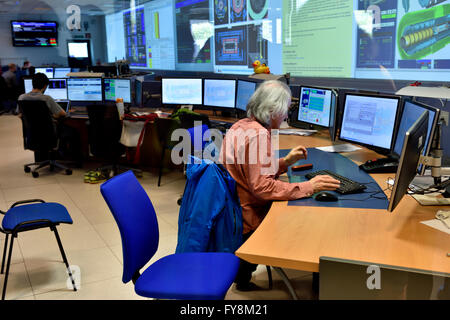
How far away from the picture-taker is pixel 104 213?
418 cm

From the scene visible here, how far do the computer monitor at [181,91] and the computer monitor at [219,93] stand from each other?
12 centimetres

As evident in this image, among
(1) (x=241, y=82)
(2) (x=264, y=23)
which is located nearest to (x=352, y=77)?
(1) (x=241, y=82)

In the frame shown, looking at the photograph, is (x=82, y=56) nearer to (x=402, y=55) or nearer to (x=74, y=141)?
(x=74, y=141)

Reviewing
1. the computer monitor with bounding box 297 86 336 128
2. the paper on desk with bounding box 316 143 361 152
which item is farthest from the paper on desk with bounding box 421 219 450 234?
the computer monitor with bounding box 297 86 336 128

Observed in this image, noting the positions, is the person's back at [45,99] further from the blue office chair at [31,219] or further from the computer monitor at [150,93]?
the blue office chair at [31,219]

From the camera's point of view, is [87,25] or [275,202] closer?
[275,202]

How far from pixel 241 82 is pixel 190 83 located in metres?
0.87

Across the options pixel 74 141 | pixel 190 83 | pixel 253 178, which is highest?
pixel 190 83

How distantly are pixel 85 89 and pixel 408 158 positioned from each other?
537 cm

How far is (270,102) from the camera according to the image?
7.62 ft

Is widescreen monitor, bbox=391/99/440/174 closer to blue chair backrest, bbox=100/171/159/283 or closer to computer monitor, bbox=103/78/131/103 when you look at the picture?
blue chair backrest, bbox=100/171/159/283

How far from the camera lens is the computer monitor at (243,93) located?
459 cm

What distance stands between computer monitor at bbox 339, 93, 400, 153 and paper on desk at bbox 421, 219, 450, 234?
94 centimetres
